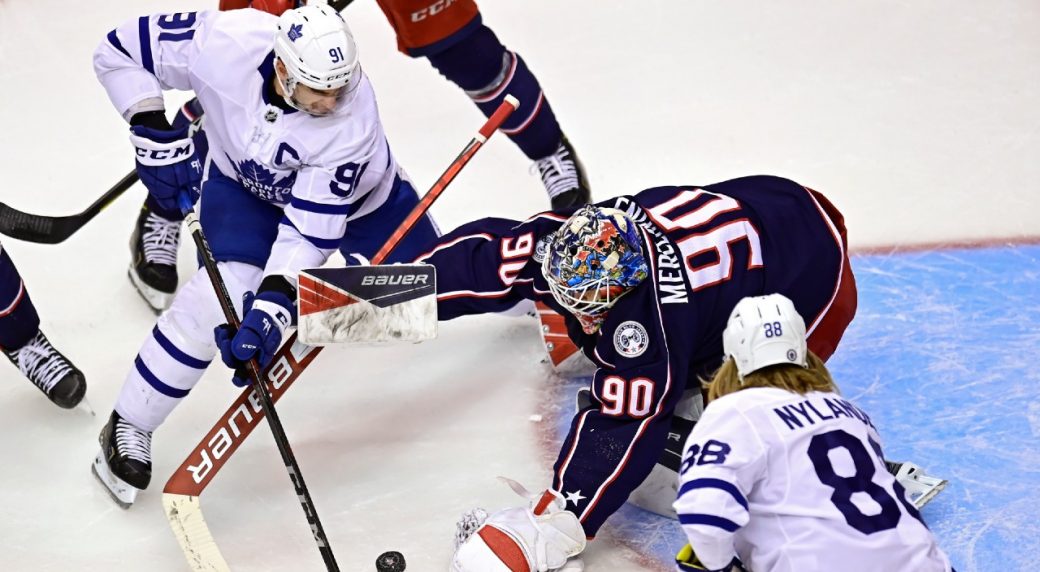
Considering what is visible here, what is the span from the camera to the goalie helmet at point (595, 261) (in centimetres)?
270

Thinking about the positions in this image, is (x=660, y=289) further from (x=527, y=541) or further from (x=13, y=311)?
(x=13, y=311)

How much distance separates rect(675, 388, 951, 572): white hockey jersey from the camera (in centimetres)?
216

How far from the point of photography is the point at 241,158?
10.8ft

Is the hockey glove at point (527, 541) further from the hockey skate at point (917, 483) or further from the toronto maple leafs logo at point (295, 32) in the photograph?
the toronto maple leafs logo at point (295, 32)

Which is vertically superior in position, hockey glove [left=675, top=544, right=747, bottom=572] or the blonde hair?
the blonde hair

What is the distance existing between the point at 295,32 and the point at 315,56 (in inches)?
3.2

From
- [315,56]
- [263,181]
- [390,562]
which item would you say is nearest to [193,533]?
[390,562]

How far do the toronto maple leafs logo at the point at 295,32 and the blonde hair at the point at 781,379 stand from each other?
1292 millimetres

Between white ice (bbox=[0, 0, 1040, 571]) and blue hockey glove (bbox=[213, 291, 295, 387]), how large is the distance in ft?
1.47

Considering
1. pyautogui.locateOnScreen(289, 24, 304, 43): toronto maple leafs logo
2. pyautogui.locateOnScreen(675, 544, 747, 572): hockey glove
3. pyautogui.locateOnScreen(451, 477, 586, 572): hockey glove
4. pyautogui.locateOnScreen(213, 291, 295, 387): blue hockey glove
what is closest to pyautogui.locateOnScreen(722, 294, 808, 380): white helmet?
pyautogui.locateOnScreen(675, 544, 747, 572): hockey glove

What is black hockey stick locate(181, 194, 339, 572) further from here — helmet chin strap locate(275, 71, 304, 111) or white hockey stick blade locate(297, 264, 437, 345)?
helmet chin strap locate(275, 71, 304, 111)

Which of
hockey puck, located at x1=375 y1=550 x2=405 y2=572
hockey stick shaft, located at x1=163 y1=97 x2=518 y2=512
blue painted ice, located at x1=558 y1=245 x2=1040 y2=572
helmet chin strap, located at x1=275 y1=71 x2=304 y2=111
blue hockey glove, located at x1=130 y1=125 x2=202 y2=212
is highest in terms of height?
helmet chin strap, located at x1=275 y1=71 x2=304 y2=111

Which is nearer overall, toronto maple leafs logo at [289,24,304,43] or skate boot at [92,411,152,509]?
toronto maple leafs logo at [289,24,304,43]

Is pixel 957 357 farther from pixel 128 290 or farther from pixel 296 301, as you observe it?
pixel 128 290
